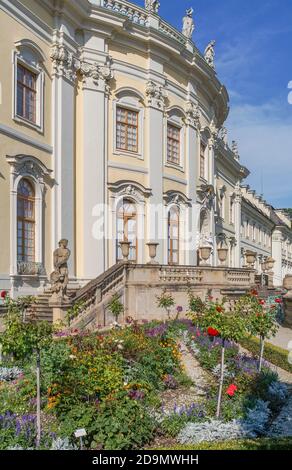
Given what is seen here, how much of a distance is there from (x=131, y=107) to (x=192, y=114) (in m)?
4.03

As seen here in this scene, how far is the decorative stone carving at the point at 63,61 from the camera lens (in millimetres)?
18281

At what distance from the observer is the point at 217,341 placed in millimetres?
12742

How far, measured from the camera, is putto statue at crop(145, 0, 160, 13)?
22.4 meters

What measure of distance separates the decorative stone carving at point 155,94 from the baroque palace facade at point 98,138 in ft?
0.16

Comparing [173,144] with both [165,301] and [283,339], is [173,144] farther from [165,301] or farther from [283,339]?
[283,339]

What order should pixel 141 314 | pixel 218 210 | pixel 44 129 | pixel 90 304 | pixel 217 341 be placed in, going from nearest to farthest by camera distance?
pixel 217 341 < pixel 90 304 < pixel 141 314 < pixel 44 129 < pixel 218 210

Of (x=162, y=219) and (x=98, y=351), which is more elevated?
(x=162, y=219)

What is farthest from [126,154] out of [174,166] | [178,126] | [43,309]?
[43,309]

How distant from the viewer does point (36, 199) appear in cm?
1727

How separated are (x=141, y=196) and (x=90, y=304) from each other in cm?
734

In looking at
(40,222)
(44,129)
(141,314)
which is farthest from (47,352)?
(44,129)

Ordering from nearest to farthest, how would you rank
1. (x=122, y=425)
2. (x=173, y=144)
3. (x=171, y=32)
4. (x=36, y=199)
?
(x=122, y=425), (x=36, y=199), (x=171, y=32), (x=173, y=144)

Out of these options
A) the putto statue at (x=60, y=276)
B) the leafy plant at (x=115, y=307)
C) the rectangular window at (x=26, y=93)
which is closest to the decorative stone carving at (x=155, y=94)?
the rectangular window at (x=26, y=93)
